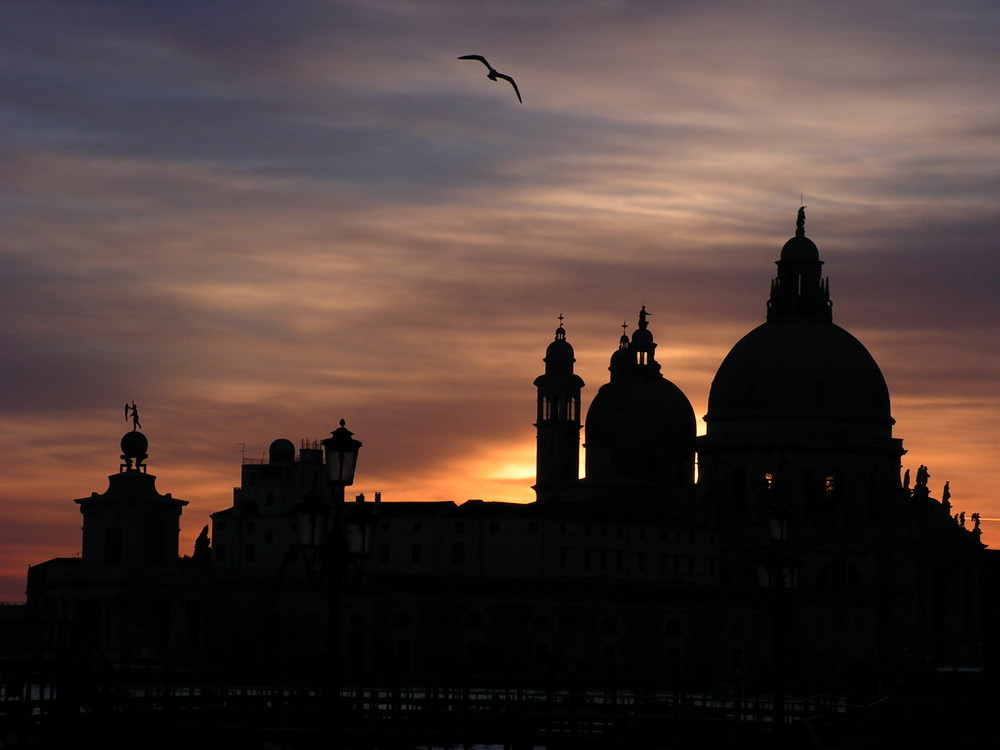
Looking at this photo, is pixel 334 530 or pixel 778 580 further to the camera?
pixel 778 580

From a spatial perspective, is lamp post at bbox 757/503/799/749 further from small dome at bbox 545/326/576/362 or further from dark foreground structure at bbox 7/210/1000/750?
small dome at bbox 545/326/576/362

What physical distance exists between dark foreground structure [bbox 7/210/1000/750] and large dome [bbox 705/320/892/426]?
139 millimetres

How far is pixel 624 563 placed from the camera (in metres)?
143

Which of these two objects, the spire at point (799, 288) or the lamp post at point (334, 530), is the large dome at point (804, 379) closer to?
the spire at point (799, 288)

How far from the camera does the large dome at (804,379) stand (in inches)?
6029

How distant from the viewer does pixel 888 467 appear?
155 m

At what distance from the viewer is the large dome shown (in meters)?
153

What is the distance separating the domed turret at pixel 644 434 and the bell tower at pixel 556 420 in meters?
1.60

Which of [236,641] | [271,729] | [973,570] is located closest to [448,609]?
[236,641]

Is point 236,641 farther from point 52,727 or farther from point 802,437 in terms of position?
point 52,727

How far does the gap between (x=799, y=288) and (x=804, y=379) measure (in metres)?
7.20

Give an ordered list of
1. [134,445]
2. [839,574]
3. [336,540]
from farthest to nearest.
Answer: [839,574]
[134,445]
[336,540]

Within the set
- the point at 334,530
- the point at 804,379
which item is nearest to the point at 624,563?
the point at 804,379

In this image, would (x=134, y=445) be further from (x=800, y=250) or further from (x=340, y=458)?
(x=340, y=458)
